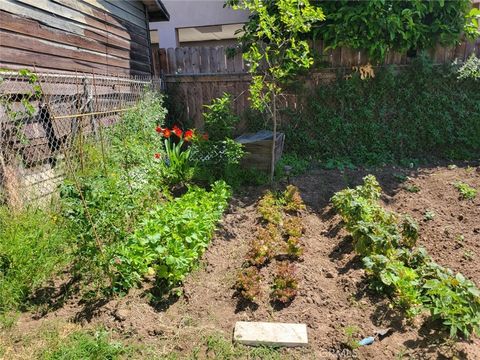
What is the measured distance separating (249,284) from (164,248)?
32.9 inches

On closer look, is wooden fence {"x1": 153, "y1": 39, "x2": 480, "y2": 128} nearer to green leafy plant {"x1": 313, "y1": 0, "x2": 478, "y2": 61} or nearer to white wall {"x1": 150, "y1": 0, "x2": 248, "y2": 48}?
green leafy plant {"x1": 313, "y1": 0, "x2": 478, "y2": 61}

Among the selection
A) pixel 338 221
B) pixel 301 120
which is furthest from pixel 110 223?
pixel 301 120

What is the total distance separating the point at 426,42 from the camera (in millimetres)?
6867

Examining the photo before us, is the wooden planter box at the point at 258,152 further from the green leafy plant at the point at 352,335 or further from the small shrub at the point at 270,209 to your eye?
the green leafy plant at the point at 352,335

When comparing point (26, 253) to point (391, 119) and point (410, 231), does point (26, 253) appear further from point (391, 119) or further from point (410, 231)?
point (391, 119)

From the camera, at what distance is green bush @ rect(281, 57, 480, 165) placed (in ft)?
23.0

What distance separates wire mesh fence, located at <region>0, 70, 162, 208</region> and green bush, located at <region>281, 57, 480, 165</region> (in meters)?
4.14

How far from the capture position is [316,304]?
3160mm

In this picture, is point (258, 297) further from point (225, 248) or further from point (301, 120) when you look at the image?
point (301, 120)

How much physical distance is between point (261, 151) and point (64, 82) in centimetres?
314

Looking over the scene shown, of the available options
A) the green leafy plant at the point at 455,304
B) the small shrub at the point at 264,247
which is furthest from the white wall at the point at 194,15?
the green leafy plant at the point at 455,304

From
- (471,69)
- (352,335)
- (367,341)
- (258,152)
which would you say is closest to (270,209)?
(258,152)

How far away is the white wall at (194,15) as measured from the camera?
35.2 ft

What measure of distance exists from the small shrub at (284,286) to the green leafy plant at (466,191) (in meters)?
3.35
